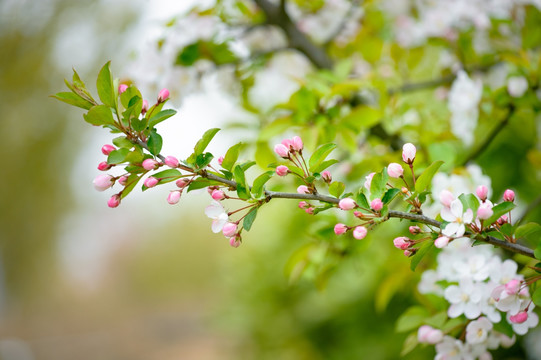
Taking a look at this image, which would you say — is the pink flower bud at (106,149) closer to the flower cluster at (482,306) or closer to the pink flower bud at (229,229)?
the pink flower bud at (229,229)

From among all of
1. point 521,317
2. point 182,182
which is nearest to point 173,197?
point 182,182

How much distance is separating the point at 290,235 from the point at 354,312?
0.53 metres

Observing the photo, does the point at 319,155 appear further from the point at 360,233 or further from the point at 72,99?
the point at 72,99

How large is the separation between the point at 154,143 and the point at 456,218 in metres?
0.33

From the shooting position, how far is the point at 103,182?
1.80 ft

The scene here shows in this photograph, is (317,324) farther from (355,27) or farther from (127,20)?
(127,20)

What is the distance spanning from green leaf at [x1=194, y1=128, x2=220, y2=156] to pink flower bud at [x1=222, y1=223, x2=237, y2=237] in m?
0.09

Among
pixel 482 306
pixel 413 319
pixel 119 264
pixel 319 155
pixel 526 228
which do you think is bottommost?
pixel 119 264

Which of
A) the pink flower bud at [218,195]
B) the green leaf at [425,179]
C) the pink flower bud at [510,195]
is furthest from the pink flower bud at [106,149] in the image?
the pink flower bud at [510,195]

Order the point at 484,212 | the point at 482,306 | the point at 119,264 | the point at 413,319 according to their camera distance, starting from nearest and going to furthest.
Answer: the point at 484,212 → the point at 482,306 → the point at 413,319 → the point at 119,264

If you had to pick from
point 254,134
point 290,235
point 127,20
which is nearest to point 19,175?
point 127,20

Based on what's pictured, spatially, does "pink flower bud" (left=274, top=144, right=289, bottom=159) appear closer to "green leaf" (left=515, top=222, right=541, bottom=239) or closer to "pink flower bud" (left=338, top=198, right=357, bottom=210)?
"pink flower bud" (left=338, top=198, right=357, bottom=210)

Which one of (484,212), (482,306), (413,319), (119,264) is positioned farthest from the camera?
(119,264)

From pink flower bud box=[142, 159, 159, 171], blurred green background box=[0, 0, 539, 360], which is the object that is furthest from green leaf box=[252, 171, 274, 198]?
blurred green background box=[0, 0, 539, 360]
